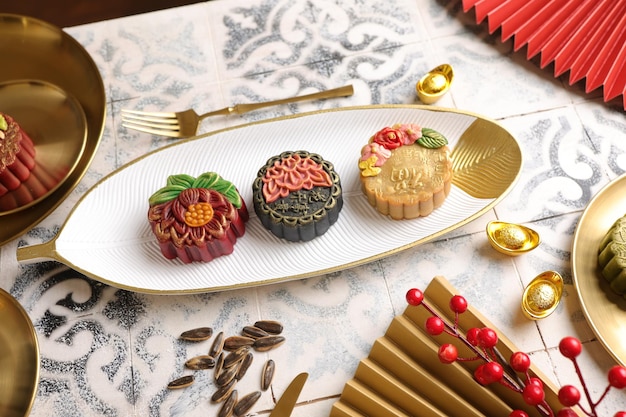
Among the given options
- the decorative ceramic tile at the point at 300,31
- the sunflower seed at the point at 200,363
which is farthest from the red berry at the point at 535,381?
the decorative ceramic tile at the point at 300,31

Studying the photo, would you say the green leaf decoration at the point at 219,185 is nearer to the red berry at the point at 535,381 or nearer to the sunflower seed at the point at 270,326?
the sunflower seed at the point at 270,326

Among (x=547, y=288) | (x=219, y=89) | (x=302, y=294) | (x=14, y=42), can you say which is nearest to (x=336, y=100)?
(x=219, y=89)

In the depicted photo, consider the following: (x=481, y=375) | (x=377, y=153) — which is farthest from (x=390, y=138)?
(x=481, y=375)

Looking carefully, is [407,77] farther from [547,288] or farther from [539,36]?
[547,288]

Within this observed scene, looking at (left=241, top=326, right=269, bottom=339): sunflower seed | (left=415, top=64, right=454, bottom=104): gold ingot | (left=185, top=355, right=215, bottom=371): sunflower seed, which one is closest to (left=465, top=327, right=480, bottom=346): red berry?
(left=241, top=326, right=269, bottom=339): sunflower seed

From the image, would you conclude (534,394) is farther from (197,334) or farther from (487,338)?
(197,334)

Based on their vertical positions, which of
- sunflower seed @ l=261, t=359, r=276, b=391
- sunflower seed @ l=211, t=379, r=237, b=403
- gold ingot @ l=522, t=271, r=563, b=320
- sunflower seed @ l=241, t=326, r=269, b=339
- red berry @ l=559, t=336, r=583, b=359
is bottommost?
sunflower seed @ l=211, t=379, r=237, b=403

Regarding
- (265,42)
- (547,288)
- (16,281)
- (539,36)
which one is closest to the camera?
(547,288)

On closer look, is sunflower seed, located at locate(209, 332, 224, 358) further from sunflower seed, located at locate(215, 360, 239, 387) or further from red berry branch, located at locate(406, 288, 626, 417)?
red berry branch, located at locate(406, 288, 626, 417)

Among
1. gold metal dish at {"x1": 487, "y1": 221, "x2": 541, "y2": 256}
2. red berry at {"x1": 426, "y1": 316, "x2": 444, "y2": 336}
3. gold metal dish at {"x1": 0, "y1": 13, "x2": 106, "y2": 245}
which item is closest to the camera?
red berry at {"x1": 426, "y1": 316, "x2": 444, "y2": 336}
